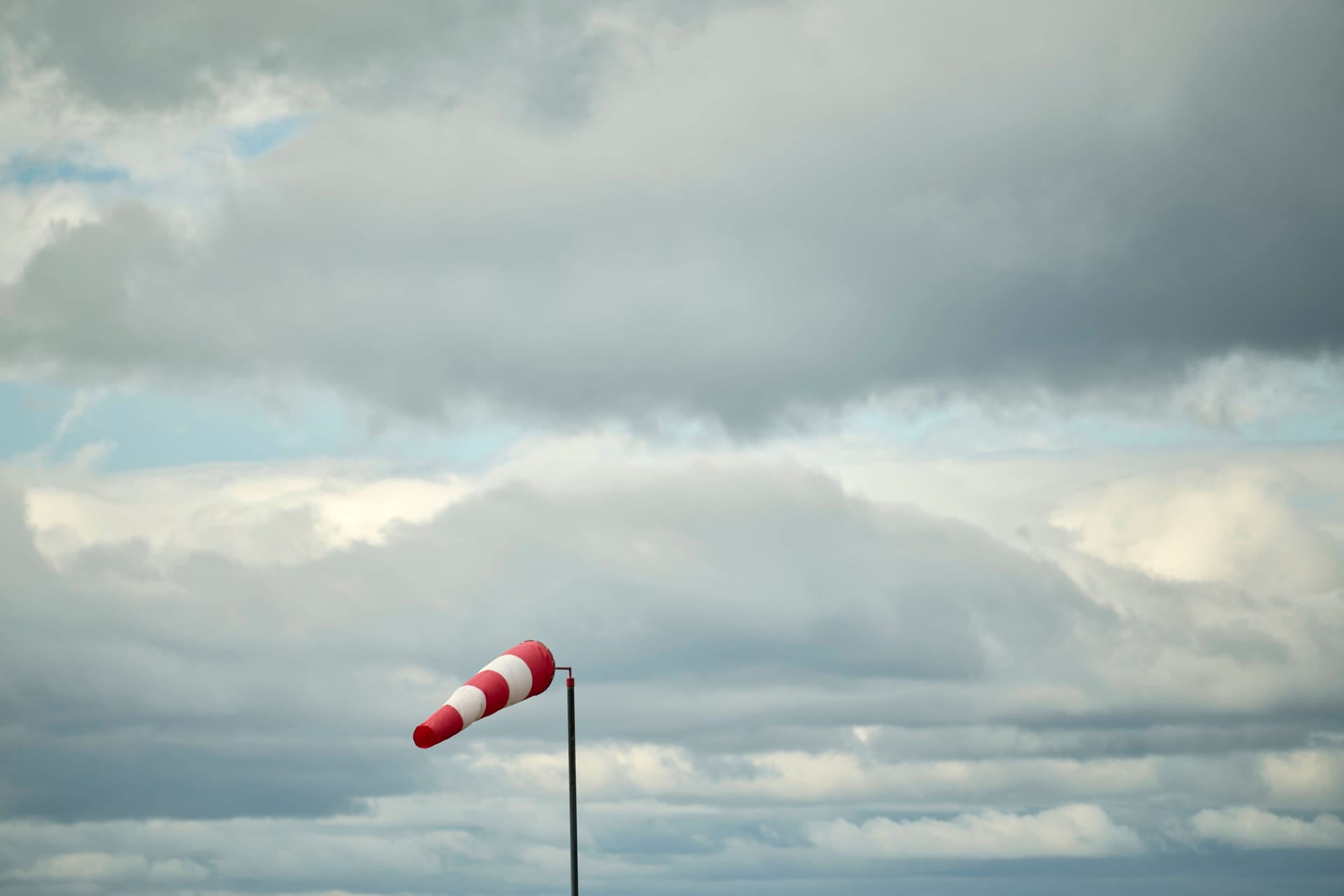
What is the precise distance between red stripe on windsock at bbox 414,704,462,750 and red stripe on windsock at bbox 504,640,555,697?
2.91 metres

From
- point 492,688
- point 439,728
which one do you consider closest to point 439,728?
point 439,728

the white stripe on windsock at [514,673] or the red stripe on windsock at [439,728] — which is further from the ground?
the white stripe on windsock at [514,673]

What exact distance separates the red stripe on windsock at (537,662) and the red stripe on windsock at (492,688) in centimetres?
95

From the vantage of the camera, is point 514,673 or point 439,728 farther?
point 514,673

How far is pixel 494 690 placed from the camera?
3609 cm

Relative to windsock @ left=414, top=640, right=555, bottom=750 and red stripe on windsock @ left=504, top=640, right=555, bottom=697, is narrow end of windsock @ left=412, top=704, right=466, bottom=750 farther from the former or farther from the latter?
red stripe on windsock @ left=504, top=640, right=555, bottom=697

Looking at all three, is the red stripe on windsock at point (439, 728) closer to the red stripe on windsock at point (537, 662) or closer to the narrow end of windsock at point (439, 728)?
the narrow end of windsock at point (439, 728)

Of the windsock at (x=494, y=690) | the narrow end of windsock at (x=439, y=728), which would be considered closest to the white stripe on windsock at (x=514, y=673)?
the windsock at (x=494, y=690)

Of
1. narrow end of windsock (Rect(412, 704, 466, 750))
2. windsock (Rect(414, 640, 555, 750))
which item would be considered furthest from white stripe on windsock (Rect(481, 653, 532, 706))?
narrow end of windsock (Rect(412, 704, 466, 750))

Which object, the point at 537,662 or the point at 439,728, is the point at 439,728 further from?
the point at 537,662

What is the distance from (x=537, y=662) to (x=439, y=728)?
4.08 meters

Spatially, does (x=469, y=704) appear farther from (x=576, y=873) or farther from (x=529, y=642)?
(x=576, y=873)

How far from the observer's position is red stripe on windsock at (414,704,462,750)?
110ft

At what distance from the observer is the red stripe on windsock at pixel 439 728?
33.6 m
